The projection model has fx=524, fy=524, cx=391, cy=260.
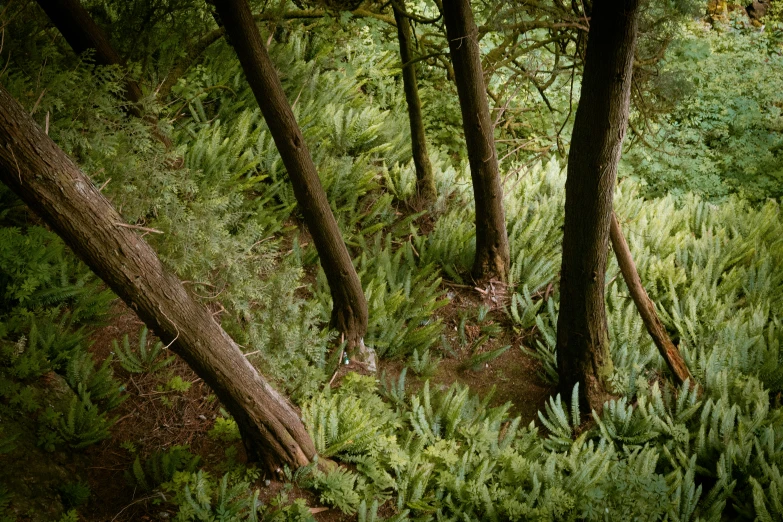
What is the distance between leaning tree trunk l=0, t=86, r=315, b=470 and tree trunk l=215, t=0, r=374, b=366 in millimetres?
1289

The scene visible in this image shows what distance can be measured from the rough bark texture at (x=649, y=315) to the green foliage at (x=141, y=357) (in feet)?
12.5

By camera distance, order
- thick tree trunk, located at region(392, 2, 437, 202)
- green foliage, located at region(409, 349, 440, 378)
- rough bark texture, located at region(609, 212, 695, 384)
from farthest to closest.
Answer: thick tree trunk, located at region(392, 2, 437, 202) < green foliage, located at region(409, 349, 440, 378) < rough bark texture, located at region(609, 212, 695, 384)

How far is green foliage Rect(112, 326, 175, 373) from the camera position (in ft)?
13.1

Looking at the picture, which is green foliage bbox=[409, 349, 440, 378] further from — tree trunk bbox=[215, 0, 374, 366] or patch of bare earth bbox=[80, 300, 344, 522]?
patch of bare earth bbox=[80, 300, 344, 522]

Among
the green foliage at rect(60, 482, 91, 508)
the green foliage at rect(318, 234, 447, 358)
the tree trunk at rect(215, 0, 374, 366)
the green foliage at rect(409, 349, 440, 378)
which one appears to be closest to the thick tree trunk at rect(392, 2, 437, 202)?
Answer: the green foliage at rect(318, 234, 447, 358)

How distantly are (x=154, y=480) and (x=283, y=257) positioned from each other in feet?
8.11

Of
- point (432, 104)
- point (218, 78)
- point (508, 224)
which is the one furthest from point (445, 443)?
point (432, 104)

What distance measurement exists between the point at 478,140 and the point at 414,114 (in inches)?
51.6

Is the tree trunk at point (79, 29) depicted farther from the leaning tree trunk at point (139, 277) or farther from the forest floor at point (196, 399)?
the leaning tree trunk at point (139, 277)

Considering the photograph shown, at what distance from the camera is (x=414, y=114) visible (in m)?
5.93

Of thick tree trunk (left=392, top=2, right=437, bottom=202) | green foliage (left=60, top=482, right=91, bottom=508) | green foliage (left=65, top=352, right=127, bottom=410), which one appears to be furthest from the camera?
thick tree trunk (left=392, top=2, right=437, bottom=202)

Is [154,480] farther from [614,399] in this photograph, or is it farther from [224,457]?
[614,399]

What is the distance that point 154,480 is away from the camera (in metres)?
3.38

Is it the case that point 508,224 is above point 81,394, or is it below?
above
